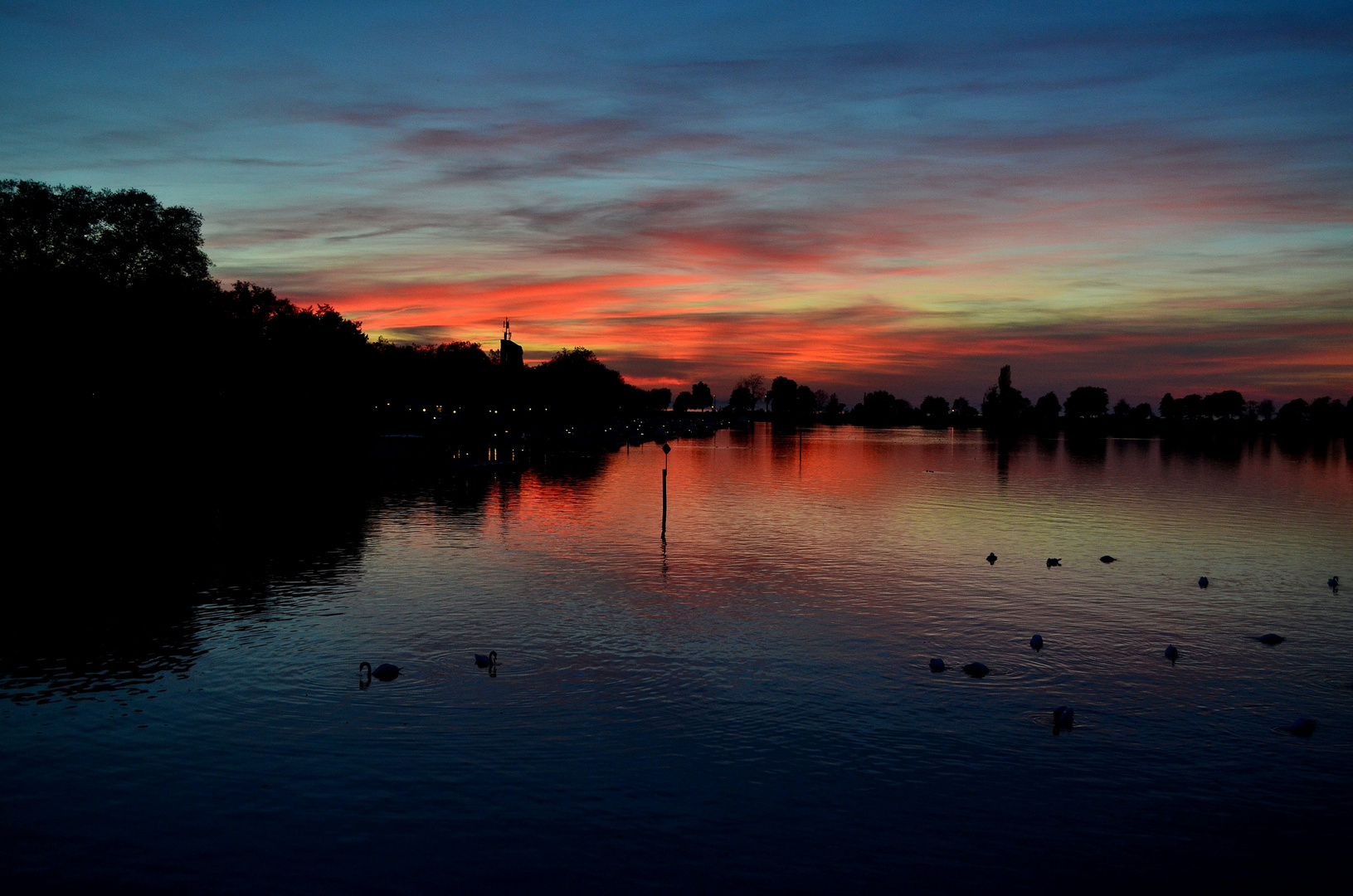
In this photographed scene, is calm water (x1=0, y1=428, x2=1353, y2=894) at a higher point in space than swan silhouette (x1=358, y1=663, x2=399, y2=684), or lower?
lower

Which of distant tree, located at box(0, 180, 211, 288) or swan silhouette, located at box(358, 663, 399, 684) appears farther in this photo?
distant tree, located at box(0, 180, 211, 288)

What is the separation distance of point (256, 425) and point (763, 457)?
9578 centimetres

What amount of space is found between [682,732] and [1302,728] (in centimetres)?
1684

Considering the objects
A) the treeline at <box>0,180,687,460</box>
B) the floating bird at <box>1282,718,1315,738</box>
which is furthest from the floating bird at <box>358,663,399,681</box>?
the treeline at <box>0,180,687,460</box>

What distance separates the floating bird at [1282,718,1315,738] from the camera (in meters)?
25.6

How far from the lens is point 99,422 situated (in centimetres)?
8788

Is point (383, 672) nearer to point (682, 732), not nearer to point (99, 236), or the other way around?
point (682, 732)

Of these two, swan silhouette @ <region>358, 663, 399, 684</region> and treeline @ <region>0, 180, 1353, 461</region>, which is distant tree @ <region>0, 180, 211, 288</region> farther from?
swan silhouette @ <region>358, 663, 399, 684</region>

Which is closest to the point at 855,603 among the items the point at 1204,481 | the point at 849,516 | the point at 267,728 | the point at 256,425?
the point at 267,728

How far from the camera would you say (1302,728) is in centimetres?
2561

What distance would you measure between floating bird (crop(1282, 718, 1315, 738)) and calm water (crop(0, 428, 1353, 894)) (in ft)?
0.79

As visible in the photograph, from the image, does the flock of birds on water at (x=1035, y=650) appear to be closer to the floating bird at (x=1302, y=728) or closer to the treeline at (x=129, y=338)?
the floating bird at (x=1302, y=728)

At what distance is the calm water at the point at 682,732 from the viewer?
18.5 metres

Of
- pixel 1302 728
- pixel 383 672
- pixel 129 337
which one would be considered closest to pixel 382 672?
pixel 383 672
